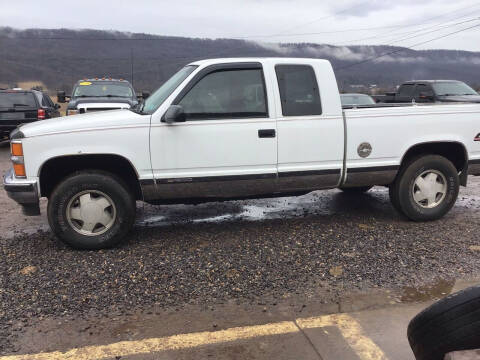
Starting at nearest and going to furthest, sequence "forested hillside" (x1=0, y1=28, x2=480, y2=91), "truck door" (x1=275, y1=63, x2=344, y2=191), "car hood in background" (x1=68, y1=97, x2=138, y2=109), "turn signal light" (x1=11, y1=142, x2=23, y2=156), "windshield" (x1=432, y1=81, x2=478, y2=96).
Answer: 1. "turn signal light" (x1=11, y1=142, x2=23, y2=156)
2. "truck door" (x1=275, y1=63, x2=344, y2=191)
3. "car hood in background" (x1=68, y1=97, x2=138, y2=109)
4. "windshield" (x1=432, y1=81, x2=478, y2=96)
5. "forested hillside" (x1=0, y1=28, x2=480, y2=91)

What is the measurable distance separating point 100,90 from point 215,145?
912 centimetres

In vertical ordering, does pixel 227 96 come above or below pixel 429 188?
above

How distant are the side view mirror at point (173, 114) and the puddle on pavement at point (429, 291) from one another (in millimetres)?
2612

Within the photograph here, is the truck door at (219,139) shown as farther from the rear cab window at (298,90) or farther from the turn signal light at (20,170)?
the turn signal light at (20,170)

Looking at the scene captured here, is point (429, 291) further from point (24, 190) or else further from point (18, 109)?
point (18, 109)

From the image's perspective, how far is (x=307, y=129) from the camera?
16.0 ft

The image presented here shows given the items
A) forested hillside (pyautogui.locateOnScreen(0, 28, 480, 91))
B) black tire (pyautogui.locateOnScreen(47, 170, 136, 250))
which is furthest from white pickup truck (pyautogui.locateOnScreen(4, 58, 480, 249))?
forested hillside (pyautogui.locateOnScreen(0, 28, 480, 91))

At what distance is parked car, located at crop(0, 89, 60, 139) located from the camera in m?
12.4

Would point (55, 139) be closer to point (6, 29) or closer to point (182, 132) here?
point (182, 132)

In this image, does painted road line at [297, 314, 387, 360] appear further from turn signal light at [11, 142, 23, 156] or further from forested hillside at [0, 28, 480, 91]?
forested hillside at [0, 28, 480, 91]

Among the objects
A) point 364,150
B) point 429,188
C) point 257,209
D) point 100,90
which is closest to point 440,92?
point 429,188

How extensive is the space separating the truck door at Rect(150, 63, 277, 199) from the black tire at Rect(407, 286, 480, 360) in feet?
8.90

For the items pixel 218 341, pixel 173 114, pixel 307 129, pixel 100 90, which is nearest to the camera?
pixel 218 341

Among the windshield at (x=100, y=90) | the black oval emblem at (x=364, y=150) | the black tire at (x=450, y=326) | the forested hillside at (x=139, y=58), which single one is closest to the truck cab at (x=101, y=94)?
the windshield at (x=100, y=90)
